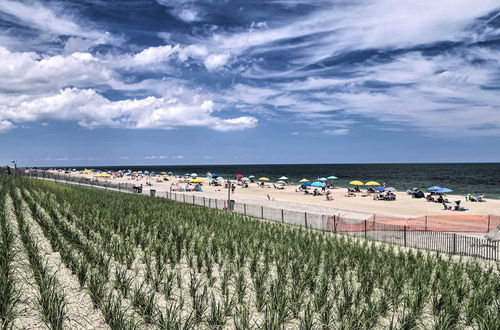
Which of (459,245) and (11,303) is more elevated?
(11,303)

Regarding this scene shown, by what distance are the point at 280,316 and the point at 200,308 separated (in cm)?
159

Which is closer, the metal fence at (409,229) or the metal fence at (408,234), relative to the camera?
the metal fence at (408,234)

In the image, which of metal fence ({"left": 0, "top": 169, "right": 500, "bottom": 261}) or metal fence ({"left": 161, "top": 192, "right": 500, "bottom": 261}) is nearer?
metal fence ({"left": 161, "top": 192, "right": 500, "bottom": 261})

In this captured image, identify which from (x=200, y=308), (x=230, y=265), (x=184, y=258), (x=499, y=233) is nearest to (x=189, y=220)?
(x=184, y=258)

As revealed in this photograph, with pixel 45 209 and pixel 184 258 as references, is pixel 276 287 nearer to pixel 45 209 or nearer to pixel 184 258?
pixel 184 258

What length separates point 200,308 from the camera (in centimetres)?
689

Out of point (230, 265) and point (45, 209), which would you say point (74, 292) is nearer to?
point (230, 265)

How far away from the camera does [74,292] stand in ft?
25.0

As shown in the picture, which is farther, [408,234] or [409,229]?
[409,229]

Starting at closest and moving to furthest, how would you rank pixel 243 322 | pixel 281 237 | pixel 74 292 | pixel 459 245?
pixel 243 322 → pixel 74 292 → pixel 281 237 → pixel 459 245

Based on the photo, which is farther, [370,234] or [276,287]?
Result: [370,234]

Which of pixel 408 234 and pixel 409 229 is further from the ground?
pixel 409 229

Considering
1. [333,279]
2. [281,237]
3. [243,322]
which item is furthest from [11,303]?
[281,237]

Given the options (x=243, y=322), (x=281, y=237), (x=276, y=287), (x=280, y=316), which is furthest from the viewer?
(x=281, y=237)
